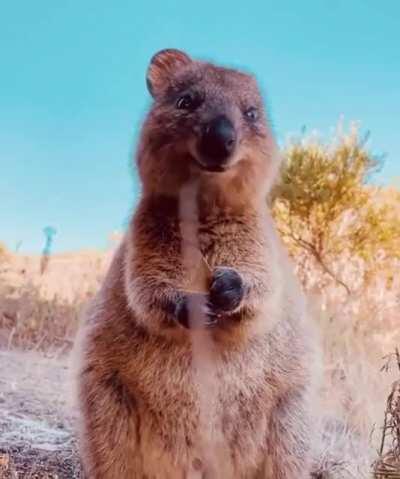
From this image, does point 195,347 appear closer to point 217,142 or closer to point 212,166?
point 212,166

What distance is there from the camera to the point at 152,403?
11.9 feet

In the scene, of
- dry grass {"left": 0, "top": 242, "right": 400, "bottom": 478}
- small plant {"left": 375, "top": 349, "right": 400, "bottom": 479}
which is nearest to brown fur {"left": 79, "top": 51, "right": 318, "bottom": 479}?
small plant {"left": 375, "top": 349, "right": 400, "bottom": 479}

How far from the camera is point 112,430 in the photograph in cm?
366

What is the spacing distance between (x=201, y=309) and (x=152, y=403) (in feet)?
1.76

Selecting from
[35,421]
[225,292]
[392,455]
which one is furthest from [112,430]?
[35,421]

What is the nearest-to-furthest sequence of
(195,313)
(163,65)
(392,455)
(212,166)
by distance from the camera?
(392,455)
(195,313)
(212,166)
(163,65)

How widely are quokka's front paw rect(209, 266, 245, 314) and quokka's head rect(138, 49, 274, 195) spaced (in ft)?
1.58

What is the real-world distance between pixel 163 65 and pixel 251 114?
591 mm

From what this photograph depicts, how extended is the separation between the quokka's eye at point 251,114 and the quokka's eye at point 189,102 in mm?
262

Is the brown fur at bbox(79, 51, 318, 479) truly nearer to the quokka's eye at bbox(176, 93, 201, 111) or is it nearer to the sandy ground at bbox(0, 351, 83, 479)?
the quokka's eye at bbox(176, 93, 201, 111)

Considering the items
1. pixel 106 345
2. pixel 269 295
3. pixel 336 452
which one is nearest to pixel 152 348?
pixel 106 345

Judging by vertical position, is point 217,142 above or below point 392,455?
above

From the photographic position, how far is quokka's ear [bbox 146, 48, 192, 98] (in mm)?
4145

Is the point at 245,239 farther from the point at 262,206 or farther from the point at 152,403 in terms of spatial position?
the point at 152,403
